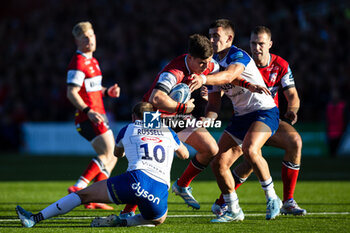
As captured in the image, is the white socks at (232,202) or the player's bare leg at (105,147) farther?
the player's bare leg at (105,147)

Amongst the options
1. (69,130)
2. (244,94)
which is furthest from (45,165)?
(244,94)

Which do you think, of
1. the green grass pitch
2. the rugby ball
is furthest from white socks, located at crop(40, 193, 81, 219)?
the rugby ball

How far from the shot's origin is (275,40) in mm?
19812

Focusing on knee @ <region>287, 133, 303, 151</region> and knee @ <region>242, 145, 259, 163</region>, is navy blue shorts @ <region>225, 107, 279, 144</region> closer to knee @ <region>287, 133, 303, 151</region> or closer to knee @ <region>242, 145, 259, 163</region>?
knee @ <region>287, 133, 303, 151</region>

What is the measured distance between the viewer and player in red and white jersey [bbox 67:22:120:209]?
8.16m

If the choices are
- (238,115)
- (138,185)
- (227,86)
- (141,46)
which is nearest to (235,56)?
(227,86)

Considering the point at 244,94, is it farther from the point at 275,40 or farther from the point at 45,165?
the point at 275,40

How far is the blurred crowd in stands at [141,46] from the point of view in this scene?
18.7 m

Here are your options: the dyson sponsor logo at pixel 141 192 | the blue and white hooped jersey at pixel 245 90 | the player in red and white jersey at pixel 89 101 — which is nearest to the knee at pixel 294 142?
the blue and white hooped jersey at pixel 245 90

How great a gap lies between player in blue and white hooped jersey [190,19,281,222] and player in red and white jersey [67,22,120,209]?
1877mm

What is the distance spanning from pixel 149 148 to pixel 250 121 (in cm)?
167

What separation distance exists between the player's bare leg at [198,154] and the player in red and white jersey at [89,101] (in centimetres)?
131

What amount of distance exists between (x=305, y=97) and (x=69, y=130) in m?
8.66

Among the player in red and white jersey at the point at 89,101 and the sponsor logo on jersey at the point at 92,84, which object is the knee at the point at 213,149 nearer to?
the player in red and white jersey at the point at 89,101
